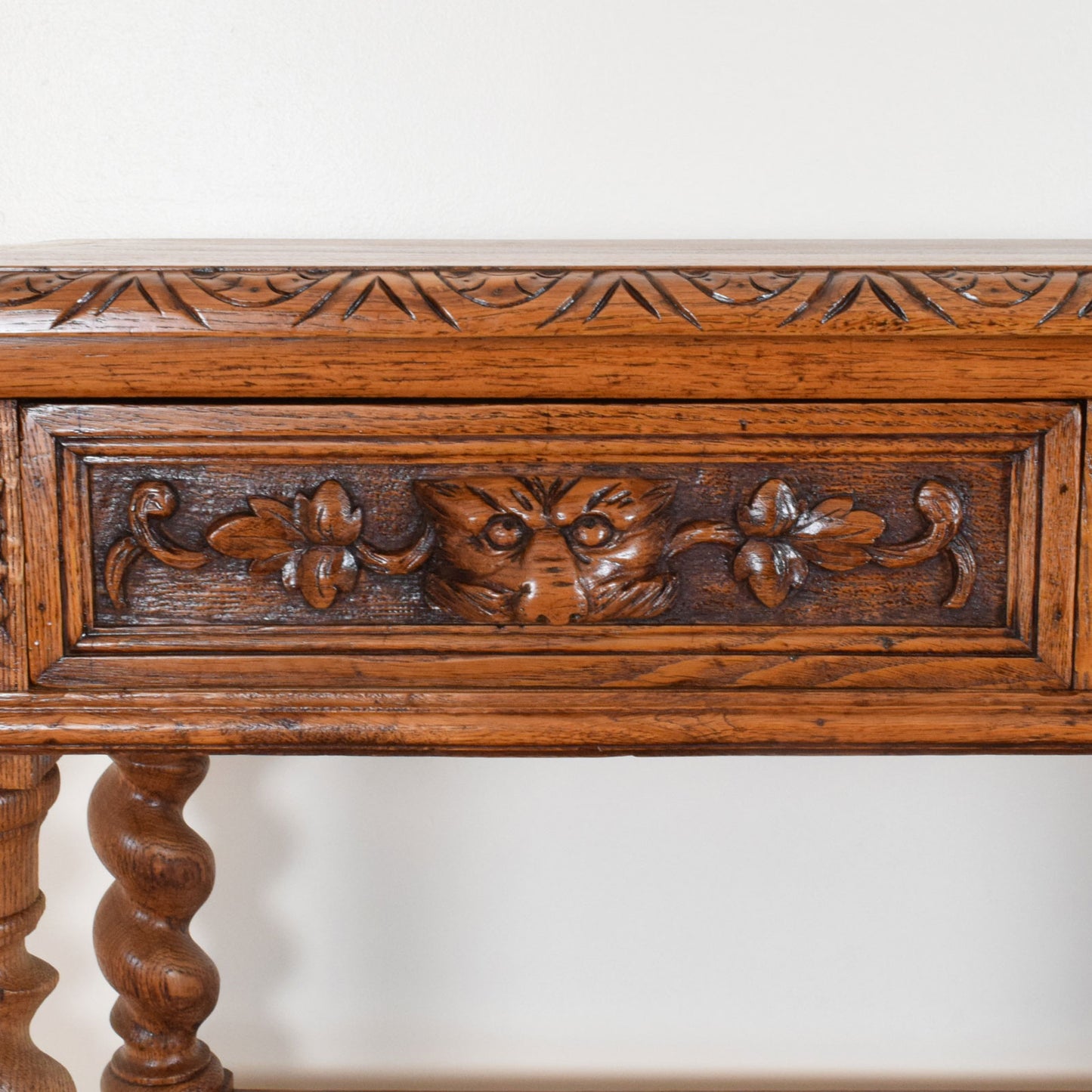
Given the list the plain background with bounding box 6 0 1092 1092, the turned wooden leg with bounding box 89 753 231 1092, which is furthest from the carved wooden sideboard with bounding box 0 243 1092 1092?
the plain background with bounding box 6 0 1092 1092

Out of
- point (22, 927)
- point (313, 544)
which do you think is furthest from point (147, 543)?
point (22, 927)

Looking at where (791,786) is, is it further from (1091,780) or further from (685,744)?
(685,744)

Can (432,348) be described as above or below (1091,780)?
above

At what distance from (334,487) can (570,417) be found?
0.09m

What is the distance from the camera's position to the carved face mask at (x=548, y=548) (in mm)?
430

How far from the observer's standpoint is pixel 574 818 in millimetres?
918

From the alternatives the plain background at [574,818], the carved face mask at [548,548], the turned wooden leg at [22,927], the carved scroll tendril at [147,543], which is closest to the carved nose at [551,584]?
the carved face mask at [548,548]

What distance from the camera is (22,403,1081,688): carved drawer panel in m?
0.42

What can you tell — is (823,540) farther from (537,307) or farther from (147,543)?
(147,543)

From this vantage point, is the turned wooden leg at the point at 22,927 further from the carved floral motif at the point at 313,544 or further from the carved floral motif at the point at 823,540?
the carved floral motif at the point at 823,540

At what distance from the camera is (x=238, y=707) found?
433mm

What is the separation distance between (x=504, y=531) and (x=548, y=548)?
Result: 0.02 m
